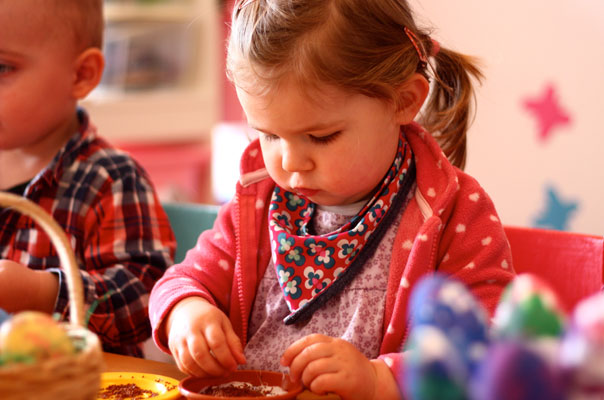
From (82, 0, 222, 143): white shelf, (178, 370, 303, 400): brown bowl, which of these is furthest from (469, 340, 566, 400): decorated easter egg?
(82, 0, 222, 143): white shelf

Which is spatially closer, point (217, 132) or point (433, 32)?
point (433, 32)

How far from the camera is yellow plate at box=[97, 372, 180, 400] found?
85cm

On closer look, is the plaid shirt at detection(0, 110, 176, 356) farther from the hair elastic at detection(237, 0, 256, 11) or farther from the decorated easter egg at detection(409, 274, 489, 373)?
the decorated easter egg at detection(409, 274, 489, 373)

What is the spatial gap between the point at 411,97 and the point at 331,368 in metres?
0.36

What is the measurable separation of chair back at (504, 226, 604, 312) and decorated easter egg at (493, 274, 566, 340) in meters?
0.59

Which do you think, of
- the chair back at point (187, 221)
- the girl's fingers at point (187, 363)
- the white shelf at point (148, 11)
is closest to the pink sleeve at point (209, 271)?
the girl's fingers at point (187, 363)

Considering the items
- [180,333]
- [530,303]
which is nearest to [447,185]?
[180,333]

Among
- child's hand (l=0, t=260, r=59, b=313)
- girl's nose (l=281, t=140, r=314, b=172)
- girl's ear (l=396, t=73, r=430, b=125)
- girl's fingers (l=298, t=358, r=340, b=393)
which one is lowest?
child's hand (l=0, t=260, r=59, b=313)

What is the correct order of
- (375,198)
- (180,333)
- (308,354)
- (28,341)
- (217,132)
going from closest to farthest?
(28,341)
(308,354)
(180,333)
(375,198)
(217,132)

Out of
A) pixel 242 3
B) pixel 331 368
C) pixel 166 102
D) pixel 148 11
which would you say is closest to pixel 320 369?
pixel 331 368

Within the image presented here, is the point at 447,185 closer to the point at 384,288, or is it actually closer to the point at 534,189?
the point at 384,288

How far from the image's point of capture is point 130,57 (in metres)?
3.75

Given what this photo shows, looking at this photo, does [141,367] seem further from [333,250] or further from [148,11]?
[148,11]

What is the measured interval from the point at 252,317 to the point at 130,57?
9.63 ft
